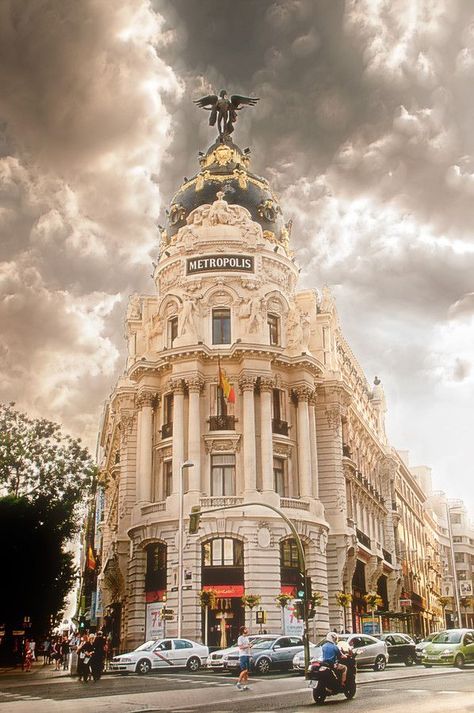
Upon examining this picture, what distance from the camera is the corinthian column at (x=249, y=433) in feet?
171

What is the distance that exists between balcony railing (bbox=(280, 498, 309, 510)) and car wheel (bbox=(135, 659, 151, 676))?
17.2 meters

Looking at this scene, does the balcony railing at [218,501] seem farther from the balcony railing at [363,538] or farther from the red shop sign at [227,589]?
the balcony railing at [363,538]

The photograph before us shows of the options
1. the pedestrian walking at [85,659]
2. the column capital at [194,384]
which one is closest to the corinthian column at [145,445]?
the column capital at [194,384]

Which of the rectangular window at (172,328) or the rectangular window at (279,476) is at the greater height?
the rectangular window at (172,328)

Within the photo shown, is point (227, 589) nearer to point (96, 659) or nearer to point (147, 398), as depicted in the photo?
point (147, 398)

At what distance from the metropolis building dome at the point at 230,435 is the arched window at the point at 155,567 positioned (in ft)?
0.40

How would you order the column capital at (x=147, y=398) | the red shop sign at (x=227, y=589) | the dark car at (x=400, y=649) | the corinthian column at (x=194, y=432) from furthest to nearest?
the column capital at (x=147, y=398) < the corinthian column at (x=194, y=432) < the red shop sign at (x=227, y=589) < the dark car at (x=400, y=649)

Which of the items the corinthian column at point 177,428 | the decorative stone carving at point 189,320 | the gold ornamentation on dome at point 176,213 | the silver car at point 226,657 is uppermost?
the gold ornamentation on dome at point 176,213

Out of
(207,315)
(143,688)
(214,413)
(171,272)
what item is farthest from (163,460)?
(143,688)

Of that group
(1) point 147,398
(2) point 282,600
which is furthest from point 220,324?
(2) point 282,600

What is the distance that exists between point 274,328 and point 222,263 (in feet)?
19.5

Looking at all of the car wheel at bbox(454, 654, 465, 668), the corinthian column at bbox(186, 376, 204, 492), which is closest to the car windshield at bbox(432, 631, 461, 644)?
the car wheel at bbox(454, 654, 465, 668)

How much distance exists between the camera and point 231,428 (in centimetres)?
5450

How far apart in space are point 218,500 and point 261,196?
24.9 metres
